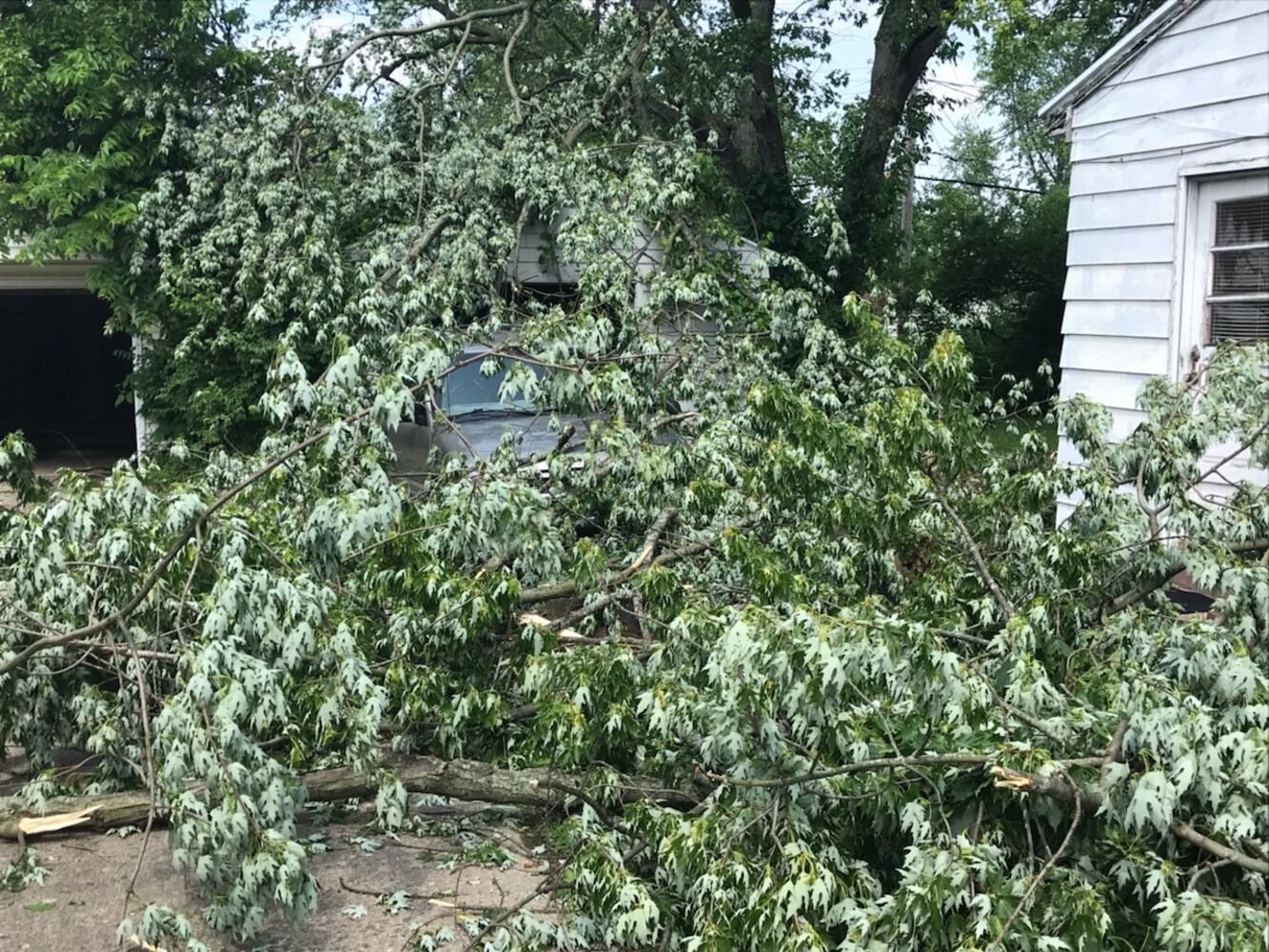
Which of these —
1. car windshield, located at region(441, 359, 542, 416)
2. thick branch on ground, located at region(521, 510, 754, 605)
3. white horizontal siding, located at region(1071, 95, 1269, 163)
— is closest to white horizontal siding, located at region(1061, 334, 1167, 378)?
white horizontal siding, located at region(1071, 95, 1269, 163)

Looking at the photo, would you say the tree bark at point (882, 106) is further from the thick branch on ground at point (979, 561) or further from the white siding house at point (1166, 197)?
the thick branch on ground at point (979, 561)

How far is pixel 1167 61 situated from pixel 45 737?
265 inches

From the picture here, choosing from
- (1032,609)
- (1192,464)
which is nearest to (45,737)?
(1032,609)

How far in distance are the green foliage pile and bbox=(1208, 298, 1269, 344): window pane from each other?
31 cm

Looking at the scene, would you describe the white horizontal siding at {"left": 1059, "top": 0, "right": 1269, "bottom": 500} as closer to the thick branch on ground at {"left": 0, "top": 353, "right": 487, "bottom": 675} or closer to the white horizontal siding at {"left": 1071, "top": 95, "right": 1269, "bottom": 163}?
the white horizontal siding at {"left": 1071, "top": 95, "right": 1269, "bottom": 163}

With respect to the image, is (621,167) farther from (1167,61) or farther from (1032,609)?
(1032,609)

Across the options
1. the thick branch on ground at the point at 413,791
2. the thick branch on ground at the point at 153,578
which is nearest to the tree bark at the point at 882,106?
the thick branch on ground at the point at 413,791

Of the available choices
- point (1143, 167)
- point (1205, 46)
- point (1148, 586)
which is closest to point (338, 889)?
point (1148, 586)

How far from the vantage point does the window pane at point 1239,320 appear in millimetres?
6805

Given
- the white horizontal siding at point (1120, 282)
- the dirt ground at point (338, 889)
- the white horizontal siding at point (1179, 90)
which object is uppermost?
the white horizontal siding at point (1179, 90)

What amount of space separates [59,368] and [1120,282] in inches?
714

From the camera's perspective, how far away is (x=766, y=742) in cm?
350

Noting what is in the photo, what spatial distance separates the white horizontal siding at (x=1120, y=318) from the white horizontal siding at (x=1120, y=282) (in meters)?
0.03

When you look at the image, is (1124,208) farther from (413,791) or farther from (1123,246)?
(413,791)
